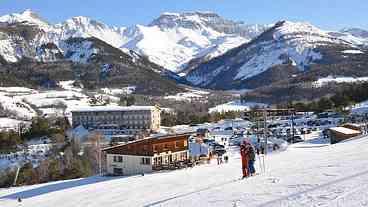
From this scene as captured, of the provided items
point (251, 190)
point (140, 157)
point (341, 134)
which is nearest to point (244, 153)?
point (251, 190)

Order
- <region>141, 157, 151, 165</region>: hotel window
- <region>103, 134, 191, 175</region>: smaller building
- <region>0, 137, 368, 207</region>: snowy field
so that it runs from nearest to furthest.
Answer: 1. <region>0, 137, 368, 207</region>: snowy field
2. <region>141, 157, 151, 165</region>: hotel window
3. <region>103, 134, 191, 175</region>: smaller building

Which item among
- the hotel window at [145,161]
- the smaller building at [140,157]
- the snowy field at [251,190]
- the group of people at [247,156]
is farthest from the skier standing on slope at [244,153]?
the hotel window at [145,161]

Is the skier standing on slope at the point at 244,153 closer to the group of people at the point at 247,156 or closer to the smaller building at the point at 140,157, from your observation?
the group of people at the point at 247,156

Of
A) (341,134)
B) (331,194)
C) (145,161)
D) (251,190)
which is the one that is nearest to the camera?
(331,194)

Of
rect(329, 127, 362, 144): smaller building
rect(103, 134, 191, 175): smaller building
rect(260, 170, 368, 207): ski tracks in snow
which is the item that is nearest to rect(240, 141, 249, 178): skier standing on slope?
rect(260, 170, 368, 207): ski tracks in snow

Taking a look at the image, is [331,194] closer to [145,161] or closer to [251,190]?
[251,190]

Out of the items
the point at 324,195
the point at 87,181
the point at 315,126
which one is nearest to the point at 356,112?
the point at 315,126

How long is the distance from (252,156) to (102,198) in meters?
5.93

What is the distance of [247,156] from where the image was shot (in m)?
19.7

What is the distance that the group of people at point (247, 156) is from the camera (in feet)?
64.3

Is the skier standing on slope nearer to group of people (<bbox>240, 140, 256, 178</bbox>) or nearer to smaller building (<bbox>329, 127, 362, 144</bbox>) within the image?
group of people (<bbox>240, 140, 256, 178</bbox>)

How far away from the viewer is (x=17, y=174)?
5909cm

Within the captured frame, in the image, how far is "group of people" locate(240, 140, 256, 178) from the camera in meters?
19.6

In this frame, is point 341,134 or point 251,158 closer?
point 251,158
